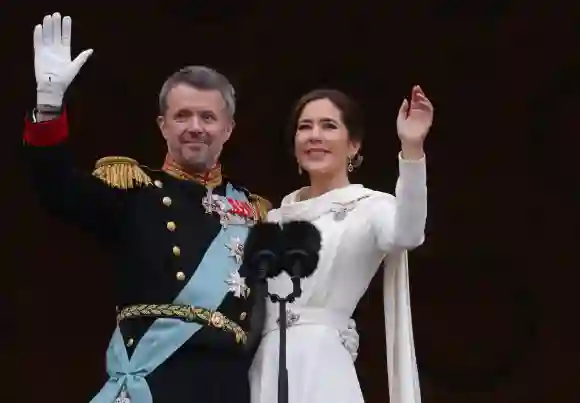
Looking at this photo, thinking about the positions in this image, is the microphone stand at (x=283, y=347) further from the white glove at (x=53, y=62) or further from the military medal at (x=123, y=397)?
the white glove at (x=53, y=62)

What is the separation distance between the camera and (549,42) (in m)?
4.39

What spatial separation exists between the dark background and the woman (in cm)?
174

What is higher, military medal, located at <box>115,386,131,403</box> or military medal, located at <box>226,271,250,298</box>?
military medal, located at <box>226,271,250,298</box>

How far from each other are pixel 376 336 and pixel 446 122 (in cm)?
86

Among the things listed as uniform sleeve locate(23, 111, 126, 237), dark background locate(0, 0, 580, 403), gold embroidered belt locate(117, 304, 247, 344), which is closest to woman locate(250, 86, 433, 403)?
gold embroidered belt locate(117, 304, 247, 344)

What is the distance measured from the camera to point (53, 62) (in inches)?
93.8

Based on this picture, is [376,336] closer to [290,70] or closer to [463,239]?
[463,239]

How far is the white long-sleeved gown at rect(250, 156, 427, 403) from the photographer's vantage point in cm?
242

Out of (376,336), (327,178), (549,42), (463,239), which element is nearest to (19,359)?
(376,336)

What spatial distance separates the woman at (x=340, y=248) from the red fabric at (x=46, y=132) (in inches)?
18.3

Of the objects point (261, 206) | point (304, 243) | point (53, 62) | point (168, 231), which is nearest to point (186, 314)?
point (168, 231)

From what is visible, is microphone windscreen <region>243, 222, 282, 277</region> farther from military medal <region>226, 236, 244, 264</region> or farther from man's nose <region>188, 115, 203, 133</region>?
man's nose <region>188, 115, 203, 133</region>

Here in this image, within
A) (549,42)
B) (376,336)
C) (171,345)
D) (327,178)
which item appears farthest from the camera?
(376,336)

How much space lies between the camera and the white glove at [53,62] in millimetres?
2367
